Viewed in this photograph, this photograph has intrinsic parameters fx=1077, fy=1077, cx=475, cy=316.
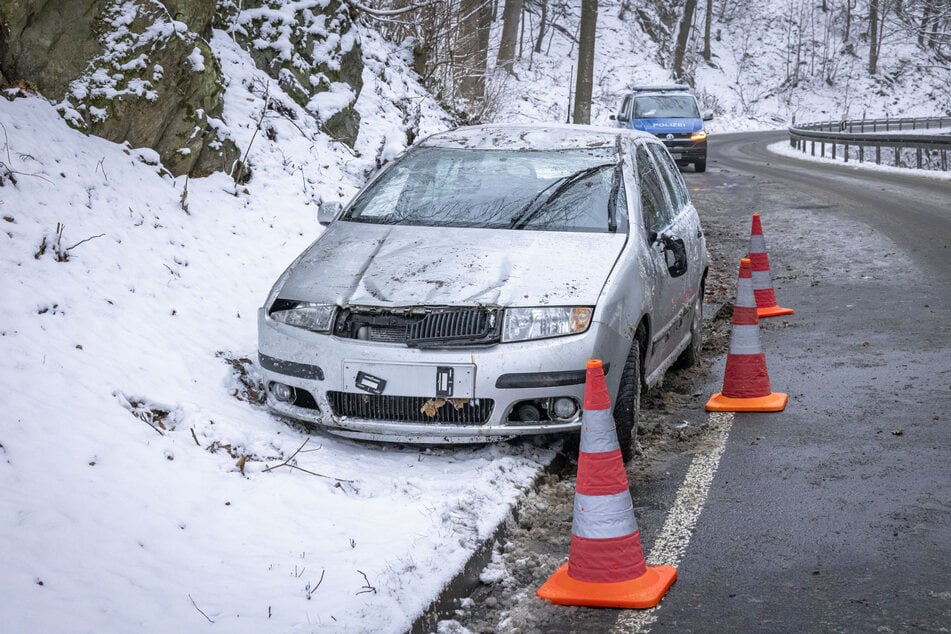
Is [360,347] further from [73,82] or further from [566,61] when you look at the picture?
[566,61]

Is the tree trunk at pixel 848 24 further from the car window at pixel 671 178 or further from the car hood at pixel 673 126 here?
the car window at pixel 671 178

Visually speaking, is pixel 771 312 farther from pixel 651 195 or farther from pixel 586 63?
pixel 586 63

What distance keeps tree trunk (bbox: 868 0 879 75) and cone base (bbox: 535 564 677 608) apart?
7443 cm

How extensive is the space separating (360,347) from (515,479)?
38.4 inches

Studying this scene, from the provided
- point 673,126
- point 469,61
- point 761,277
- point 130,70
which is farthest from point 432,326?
point 673,126

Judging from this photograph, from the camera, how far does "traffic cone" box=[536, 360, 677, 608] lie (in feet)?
13.2

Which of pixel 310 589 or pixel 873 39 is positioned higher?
pixel 873 39

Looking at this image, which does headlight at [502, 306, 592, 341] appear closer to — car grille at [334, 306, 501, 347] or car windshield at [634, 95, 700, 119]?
car grille at [334, 306, 501, 347]

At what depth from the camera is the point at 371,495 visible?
496 cm

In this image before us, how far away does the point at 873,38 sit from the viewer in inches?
2891

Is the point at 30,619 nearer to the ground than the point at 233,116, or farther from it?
nearer to the ground

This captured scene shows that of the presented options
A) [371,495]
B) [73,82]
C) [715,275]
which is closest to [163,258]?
[73,82]

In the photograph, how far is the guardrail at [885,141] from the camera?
85.1ft

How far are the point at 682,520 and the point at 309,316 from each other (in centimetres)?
209
